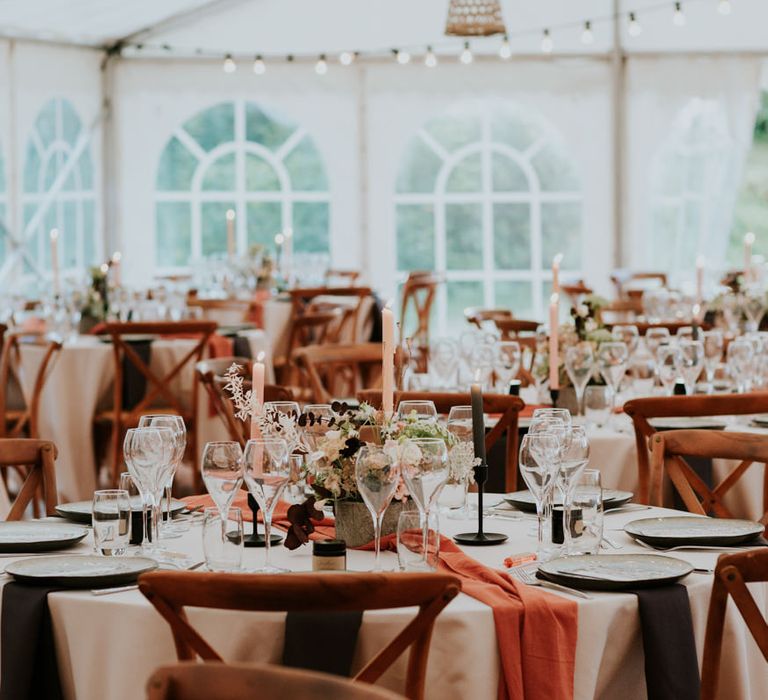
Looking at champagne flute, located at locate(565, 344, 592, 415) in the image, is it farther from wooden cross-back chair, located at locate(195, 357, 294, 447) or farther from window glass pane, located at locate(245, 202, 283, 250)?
window glass pane, located at locate(245, 202, 283, 250)

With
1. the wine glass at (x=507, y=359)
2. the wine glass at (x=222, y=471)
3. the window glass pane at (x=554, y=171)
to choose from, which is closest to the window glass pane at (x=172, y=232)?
the window glass pane at (x=554, y=171)

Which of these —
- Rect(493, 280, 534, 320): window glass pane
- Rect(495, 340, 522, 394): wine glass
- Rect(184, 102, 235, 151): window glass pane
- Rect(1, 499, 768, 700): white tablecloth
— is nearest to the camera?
Rect(1, 499, 768, 700): white tablecloth

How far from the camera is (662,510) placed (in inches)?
122

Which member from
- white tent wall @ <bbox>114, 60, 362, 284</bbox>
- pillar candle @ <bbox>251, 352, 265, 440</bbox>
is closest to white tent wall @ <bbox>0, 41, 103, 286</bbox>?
white tent wall @ <bbox>114, 60, 362, 284</bbox>

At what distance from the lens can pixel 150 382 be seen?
6871 millimetres

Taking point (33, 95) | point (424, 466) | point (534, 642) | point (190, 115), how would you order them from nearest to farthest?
point (534, 642) → point (424, 466) → point (33, 95) → point (190, 115)

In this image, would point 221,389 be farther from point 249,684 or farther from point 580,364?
point 249,684

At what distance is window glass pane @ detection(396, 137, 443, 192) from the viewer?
42.8ft

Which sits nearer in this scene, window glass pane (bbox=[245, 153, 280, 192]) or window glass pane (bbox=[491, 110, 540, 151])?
window glass pane (bbox=[245, 153, 280, 192])

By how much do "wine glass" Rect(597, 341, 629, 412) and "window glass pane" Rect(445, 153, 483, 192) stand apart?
8.55 m

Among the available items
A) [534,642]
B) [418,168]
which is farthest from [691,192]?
[534,642]

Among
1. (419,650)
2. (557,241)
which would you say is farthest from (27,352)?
(557,241)

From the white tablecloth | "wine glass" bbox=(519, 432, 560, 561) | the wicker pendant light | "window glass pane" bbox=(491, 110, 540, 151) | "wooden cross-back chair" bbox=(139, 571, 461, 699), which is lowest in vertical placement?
the white tablecloth

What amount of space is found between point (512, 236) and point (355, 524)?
1058 cm
